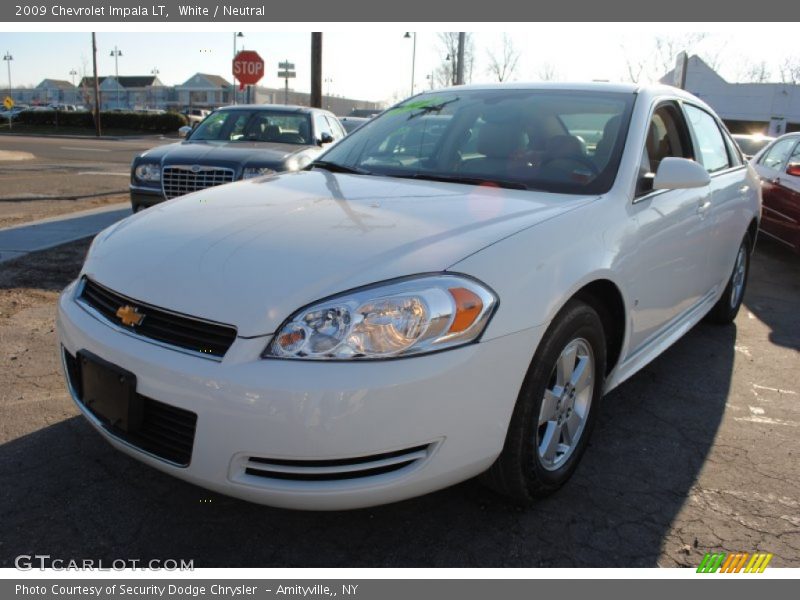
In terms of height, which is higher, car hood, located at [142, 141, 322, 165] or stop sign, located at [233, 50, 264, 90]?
stop sign, located at [233, 50, 264, 90]

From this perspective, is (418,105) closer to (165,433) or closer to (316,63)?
(165,433)

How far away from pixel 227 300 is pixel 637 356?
2.03m

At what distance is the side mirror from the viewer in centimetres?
293

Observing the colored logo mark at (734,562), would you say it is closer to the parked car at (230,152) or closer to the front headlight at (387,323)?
the front headlight at (387,323)

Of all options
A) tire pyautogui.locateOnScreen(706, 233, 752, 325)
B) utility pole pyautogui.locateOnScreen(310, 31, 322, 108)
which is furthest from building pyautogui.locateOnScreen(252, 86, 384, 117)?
tire pyautogui.locateOnScreen(706, 233, 752, 325)

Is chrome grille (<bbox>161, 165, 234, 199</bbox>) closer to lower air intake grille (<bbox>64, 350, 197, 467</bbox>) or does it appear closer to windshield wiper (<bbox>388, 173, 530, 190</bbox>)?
windshield wiper (<bbox>388, 173, 530, 190</bbox>)

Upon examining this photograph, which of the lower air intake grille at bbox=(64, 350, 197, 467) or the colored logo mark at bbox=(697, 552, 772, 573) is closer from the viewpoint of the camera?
the lower air intake grille at bbox=(64, 350, 197, 467)

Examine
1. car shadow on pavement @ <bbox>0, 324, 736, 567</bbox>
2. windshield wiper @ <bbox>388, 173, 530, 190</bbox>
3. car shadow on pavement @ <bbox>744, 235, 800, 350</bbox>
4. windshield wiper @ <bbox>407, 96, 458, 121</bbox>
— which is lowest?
car shadow on pavement @ <bbox>0, 324, 736, 567</bbox>

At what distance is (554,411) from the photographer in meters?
2.53

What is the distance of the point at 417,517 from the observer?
249 cm

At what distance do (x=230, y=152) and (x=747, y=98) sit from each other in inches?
1738

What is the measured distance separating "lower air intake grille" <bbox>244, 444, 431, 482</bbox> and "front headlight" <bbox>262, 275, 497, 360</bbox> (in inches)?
12.2

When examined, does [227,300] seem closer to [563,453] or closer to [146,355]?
[146,355]
